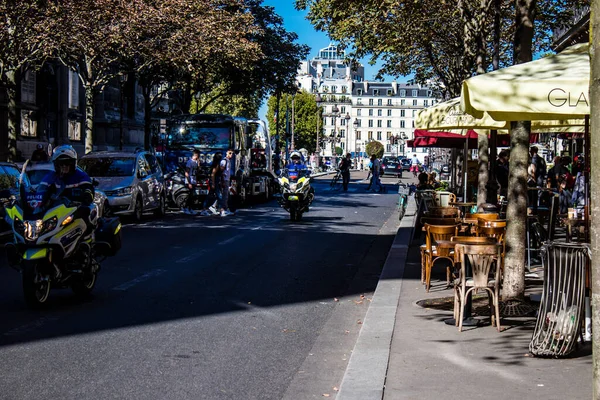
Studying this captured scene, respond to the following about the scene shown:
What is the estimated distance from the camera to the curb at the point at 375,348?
6.02 m

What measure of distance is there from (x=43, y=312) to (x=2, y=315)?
0.41m

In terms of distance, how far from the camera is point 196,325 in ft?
28.5

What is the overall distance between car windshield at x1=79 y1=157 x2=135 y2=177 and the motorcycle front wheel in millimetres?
14069

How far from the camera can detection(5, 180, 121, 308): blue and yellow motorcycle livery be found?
9.14 meters

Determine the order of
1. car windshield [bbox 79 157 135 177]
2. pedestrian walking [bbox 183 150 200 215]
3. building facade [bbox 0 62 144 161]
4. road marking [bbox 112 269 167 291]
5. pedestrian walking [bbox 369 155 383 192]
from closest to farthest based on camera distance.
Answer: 1. road marking [bbox 112 269 167 291]
2. car windshield [bbox 79 157 135 177]
3. pedestrian walking [bbox 183 150 200 215]
4. building facade [bbox 0 62 144 161]
5. pedestrian walking [bbox 369 155 383 192]

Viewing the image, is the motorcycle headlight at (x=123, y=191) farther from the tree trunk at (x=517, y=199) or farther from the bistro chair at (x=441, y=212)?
the tree trunk at (x=517, y=199)

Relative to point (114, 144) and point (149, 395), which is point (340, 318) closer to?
point (149, 395)

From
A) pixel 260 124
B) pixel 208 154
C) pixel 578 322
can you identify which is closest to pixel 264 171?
pixel 260 124

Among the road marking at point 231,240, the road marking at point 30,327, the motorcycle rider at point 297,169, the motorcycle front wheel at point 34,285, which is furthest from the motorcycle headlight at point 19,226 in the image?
the motorcycle rider at point 297,169

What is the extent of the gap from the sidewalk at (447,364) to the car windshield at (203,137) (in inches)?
861

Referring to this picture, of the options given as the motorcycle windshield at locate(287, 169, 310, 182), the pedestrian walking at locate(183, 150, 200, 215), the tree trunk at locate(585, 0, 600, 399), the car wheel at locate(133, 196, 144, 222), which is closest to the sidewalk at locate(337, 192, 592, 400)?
the tree trunk at locate(585, 0, 600, 399)

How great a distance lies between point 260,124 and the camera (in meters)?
35.6

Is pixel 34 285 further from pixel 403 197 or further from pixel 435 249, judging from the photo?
pixel 403 197

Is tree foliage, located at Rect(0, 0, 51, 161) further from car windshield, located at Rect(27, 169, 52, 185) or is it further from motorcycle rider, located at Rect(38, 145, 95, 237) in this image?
motorcycle rider, located at Rect(38, 145, 95, 237)
